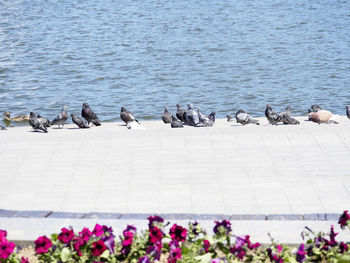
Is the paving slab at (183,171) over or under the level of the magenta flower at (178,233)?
over

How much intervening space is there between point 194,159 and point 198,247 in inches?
170

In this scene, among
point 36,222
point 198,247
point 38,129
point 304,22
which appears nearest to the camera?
point 198,247

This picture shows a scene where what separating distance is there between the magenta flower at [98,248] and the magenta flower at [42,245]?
1.41 feet

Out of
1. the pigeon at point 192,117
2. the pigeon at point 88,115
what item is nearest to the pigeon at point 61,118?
the pigeon at point 88,115

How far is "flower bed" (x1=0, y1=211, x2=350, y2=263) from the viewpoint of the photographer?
6051 mm

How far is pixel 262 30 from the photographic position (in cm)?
3322

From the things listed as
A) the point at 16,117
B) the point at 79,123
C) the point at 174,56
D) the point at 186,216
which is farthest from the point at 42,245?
the point at 174,56

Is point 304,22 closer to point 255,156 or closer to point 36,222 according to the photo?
point 255,156

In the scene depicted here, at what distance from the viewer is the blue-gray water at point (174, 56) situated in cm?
2100

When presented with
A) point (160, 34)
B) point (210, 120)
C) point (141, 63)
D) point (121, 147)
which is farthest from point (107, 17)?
point (121, 147)

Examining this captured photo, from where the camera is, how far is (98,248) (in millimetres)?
6055

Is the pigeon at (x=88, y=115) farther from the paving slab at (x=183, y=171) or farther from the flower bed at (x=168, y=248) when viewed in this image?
the flower bed at (x=168, y=248)

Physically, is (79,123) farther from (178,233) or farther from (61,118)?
(178,233)

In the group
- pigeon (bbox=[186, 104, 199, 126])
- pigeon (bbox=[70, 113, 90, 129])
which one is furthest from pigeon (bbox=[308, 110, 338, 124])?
pigeon (bbox=[70, 113, 90, 129])
